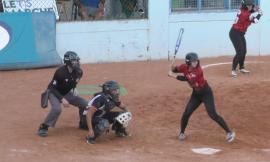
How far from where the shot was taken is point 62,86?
10516mm

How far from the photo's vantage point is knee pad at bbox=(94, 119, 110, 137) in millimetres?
10008

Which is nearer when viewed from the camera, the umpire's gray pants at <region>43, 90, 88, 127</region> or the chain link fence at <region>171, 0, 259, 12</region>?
the umpire's gray pants at <region>43, 90, 88, 127</region>

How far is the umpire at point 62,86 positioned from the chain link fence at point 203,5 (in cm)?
812

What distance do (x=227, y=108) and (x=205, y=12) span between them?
6.24 m

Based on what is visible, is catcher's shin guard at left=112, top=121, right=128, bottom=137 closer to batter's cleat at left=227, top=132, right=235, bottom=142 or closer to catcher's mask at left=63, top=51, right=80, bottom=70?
catcher's mask at left=63, top=51, right=80, bottom=70

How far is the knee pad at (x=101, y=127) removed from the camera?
10.0 meters

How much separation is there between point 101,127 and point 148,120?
1881 millimetres

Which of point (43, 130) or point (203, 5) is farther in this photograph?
point (203, 5)

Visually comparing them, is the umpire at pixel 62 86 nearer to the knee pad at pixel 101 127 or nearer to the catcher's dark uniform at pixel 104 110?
the catcher's dark uniform at pixel 104 110

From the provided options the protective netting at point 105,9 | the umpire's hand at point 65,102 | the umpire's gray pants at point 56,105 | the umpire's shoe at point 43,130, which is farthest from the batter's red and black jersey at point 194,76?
the protective netting at point 105,9

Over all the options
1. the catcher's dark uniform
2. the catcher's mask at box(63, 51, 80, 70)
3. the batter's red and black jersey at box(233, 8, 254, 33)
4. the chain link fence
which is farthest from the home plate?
the chain link fence

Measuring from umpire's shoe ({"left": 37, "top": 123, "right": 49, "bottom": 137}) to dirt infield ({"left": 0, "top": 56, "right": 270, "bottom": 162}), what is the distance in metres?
0.10

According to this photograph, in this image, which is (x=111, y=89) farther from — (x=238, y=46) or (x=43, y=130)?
(x=238, y=46)

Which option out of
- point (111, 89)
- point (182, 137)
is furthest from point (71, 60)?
point (182, 137)
